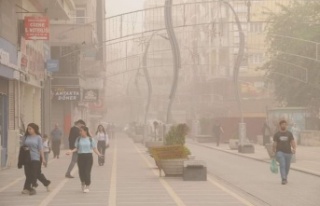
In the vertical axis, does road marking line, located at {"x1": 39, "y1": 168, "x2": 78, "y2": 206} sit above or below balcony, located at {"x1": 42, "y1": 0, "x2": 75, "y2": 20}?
below

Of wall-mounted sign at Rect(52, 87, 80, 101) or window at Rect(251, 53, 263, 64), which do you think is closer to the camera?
wall-mounted sign at Rect(52, 87, 80, 101)

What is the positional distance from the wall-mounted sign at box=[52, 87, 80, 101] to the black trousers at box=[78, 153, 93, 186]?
30.5m

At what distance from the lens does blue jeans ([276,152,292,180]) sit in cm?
2056

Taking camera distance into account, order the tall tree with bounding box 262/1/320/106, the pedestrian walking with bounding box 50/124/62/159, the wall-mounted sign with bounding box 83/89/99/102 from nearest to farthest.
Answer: the pedestrian walking with bounding box 50/124/62/159 < the wall-mounted sign with bounding box 83/89/99/102 < the tall tree with bounding box 262/1/320/106

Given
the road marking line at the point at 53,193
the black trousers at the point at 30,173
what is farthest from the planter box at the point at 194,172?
the black trousers at the point at 30,173

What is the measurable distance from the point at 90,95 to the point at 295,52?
18.1m

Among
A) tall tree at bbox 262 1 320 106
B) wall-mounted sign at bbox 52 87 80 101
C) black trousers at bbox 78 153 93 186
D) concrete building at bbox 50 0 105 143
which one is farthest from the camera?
tall tree at bbox 262 1 320 106

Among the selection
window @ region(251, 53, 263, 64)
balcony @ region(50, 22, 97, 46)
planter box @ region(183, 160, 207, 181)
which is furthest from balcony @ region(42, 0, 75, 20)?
window @ region(251, 53, 263, 64)

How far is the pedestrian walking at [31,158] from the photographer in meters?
17.9

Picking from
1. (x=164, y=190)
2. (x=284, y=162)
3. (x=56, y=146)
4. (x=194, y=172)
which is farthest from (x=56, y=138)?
(x=164, y=190)

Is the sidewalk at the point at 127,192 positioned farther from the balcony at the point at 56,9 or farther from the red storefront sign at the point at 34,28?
the balcony at the point at 56,9

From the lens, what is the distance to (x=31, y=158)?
1795 centimetres

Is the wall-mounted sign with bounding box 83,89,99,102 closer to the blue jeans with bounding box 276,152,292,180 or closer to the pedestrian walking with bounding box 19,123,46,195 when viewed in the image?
the blue jeans with bounding box 276,152,292,180

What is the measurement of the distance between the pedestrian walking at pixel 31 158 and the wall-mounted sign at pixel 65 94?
31156 millimetres
